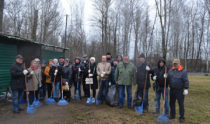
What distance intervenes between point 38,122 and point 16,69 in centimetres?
178

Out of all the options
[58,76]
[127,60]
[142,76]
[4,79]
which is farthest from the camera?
[4,79]

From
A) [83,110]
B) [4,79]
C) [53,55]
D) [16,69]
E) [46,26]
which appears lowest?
[83,110]

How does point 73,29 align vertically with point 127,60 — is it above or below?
above

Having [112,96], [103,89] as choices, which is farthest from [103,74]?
[112,96]

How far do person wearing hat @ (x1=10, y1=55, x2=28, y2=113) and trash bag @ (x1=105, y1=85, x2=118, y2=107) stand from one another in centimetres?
293

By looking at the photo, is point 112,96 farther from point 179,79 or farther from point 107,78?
point 179,79

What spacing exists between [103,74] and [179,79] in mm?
2593

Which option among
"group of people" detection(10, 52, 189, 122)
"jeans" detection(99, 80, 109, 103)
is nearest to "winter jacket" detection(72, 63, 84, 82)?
"group of people" detection(10, 52, 189, 122)

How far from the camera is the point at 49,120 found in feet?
14.5

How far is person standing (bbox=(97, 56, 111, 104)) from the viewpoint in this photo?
19.3 ft

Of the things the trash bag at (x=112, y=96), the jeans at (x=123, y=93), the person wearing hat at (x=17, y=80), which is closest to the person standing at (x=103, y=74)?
the trash bag at (x=112, y=96)

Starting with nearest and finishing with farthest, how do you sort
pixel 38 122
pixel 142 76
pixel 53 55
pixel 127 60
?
pixel 38 122 → pixel 142 76 → pixel 127 60 → pixel 53 55

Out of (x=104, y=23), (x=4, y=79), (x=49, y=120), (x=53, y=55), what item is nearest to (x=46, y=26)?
(x=104, y=23)

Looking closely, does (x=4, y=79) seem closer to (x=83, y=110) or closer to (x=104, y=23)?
(x=83, y=110)
